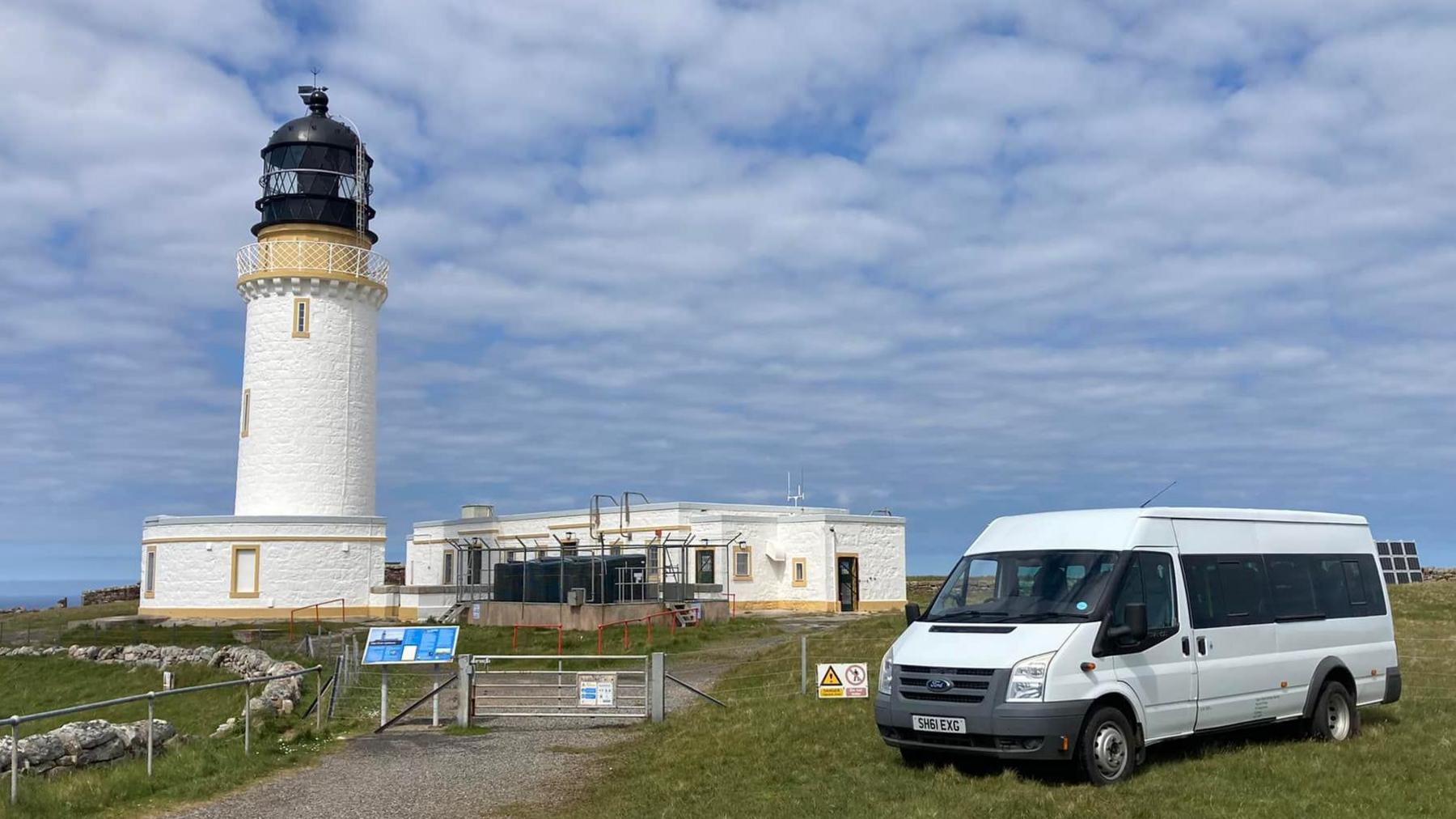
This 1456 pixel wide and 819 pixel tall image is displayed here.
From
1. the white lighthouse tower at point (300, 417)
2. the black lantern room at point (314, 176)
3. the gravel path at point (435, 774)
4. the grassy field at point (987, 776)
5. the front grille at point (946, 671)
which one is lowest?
the gravel path at point (435, 774)

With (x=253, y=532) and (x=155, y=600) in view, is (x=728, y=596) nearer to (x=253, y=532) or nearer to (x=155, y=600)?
(x=253, y=532)

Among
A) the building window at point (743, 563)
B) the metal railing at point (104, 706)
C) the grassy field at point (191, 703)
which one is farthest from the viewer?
the building window at point (743, 563)

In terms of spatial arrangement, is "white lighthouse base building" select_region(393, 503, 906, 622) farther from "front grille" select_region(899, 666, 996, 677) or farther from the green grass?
"front grille" select_region(899, 666, 996, 677)

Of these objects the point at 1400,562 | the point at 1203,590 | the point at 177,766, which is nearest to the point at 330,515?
the point at 177,766

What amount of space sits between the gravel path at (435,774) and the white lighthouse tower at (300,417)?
24554 millimetres

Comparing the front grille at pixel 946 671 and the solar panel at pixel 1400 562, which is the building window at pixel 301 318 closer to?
the front grille at pixel 946 671

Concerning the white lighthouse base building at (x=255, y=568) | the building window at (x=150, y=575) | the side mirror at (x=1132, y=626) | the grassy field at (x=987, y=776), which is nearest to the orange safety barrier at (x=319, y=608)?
the white lighthouse base building at (x=255, y=568)

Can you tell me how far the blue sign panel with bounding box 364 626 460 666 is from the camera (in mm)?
15594

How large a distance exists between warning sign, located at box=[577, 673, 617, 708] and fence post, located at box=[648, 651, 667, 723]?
606 mm

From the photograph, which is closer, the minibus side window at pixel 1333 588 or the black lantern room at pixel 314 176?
the minibus side window at pixel 1333 588

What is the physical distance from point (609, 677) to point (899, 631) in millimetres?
10903

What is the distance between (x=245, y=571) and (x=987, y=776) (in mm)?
32881

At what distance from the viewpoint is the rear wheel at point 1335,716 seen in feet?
38.9

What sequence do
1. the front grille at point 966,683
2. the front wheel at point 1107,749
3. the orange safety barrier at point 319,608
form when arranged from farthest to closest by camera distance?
the orange safety barrier at point 319,608
the front grille at point 966,683
the front wheel at point 1107,749
